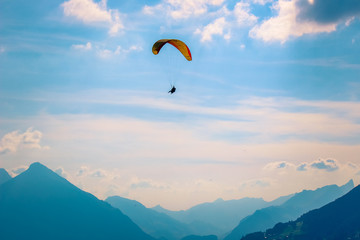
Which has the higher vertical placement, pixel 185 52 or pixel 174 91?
pixel 185 52

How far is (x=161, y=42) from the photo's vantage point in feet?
183

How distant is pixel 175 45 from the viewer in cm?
5684

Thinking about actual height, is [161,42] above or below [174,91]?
above

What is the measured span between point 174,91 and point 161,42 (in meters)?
9.37

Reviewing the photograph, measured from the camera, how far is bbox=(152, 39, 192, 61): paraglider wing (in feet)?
182

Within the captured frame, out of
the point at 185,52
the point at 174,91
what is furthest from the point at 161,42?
the point at 174,91

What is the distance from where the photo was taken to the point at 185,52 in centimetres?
5703

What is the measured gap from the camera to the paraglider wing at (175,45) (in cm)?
5544

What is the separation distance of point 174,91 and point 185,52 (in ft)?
27.8

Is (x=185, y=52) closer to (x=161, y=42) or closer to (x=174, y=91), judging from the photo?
(x=161, y=42)

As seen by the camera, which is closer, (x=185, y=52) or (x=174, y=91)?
(x=174, y=91)
